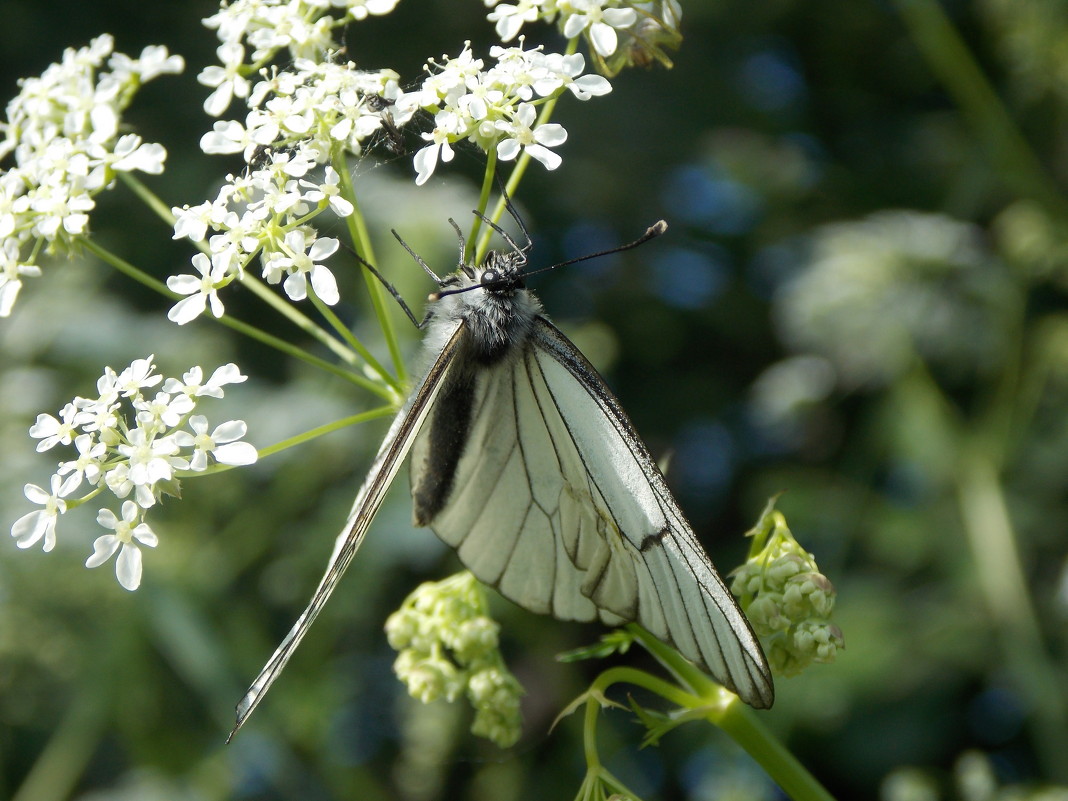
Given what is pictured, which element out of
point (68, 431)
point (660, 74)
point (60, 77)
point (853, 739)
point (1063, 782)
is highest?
point (60, 77)

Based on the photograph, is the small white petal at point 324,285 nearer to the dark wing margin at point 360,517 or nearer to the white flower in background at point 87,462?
the dark wing margin at point 360,517

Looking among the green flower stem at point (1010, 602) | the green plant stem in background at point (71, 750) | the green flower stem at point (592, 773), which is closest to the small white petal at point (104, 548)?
the green flower stem at point (592, 773)

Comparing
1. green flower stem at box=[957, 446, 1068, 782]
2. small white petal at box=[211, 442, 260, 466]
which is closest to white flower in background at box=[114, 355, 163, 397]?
small white petal at box=[211, 442, 260, 466]

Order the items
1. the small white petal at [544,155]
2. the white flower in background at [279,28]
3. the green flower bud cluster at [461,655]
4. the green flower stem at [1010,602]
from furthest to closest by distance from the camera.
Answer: the green flower stem at [1010,602] < the white flower in background at [279,28] < the green flower bud cluster at [461,655] < the small white petal at [544,155]

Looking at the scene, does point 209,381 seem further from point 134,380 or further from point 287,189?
point 287,189

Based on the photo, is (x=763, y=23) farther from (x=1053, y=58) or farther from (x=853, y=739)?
(x=853, y=739)

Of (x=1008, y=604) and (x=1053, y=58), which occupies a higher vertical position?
(x=1053, y=58)

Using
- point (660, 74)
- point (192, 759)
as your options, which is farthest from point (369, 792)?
point (660, 74)
